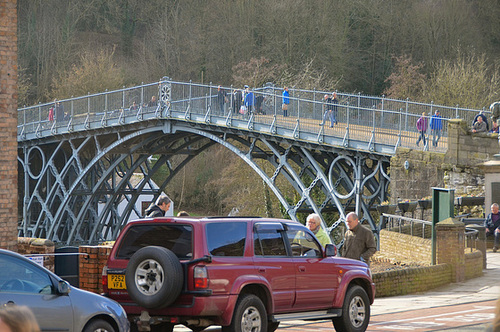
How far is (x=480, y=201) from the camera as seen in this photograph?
88.0 feet

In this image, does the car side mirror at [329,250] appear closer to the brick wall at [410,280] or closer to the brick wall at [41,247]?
the brick wall at [41,247]

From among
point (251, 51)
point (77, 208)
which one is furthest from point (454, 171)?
point (251, 51)

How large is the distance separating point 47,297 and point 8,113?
26.9 feet

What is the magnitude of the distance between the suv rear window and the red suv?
11 millimetres

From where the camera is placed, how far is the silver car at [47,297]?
9.07 meters

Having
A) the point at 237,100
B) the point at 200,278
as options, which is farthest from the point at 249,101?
the point at 200,278

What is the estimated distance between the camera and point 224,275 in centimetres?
1043

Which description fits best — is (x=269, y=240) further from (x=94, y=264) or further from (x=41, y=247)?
(x=41, y=247)

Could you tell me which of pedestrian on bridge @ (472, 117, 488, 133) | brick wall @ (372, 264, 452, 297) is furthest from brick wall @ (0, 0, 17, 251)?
pedestrian on bridge @ (472, 117, 488, 133)

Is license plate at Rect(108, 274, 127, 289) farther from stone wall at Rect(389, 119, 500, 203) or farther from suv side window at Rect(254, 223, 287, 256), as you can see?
stone wall at Rect(389, 119, 500, 203)

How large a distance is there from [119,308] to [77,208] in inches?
1777

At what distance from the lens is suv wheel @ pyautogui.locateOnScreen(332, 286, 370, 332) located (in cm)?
1208

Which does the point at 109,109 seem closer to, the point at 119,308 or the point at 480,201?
the point at 480,201

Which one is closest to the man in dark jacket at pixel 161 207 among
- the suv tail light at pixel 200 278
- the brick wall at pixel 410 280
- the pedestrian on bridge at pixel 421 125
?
the suv tail light at pixel 200 278
